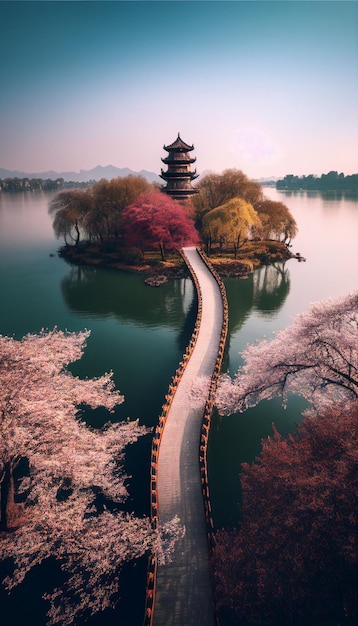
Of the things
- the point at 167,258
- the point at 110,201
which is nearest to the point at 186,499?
the point at 167,258

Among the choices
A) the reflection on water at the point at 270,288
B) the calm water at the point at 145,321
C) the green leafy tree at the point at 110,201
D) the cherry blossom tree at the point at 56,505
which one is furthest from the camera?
the green leafy tree at the point at 110,201

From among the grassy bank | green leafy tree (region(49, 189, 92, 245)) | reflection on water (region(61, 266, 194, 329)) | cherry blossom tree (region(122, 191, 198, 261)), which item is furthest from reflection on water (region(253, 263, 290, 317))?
green leafy tree (region(49, 189, 92, 245))

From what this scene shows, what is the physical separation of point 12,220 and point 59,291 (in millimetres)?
71956

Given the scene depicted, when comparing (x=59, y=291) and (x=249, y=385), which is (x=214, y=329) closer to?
(x=249, y=385)

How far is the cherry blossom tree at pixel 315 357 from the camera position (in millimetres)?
16859

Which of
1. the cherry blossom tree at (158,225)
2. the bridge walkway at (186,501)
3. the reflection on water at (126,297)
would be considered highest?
the cherry blossom tree at (158,225)

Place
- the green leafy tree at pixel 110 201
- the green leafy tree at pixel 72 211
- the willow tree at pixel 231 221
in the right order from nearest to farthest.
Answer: the willow tree at pixel 231 221
the green leafy tree at pixel 72 211
the green leafy tree at pixel 110 201

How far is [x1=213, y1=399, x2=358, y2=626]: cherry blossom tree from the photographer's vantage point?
10.1 metres

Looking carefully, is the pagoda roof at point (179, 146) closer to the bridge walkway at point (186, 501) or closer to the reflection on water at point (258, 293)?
the reflection on water at point (258, 293)

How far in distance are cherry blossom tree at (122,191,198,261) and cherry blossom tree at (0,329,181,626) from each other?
120ft

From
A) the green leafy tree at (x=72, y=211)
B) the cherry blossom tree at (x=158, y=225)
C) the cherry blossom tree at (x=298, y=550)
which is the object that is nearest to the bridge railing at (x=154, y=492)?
the cherry blossom tree at (x=298, y=550)

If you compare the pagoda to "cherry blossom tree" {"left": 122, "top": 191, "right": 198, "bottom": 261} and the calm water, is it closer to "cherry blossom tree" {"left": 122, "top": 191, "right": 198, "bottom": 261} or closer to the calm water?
"cherry blossom tree" {"left": 122, "top": 191, "right": 198, "bottom": 261}

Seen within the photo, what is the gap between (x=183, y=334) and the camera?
34.3 meters

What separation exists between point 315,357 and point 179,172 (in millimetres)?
59224
